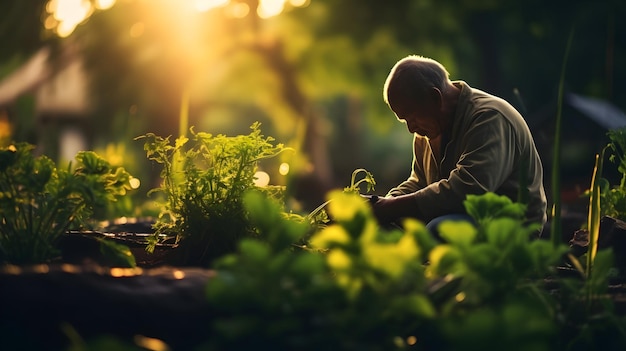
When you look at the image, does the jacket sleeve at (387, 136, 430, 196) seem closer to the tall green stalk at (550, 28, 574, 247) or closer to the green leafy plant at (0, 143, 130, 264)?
the tall green stalk at (550, 28, 574, 247)

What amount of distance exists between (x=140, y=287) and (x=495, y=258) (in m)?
0.97

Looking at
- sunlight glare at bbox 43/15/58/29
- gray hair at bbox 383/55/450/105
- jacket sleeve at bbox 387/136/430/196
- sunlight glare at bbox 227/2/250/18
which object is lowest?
jacket sleeve at bbox 387/136/430/196

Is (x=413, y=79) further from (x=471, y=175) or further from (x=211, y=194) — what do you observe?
(x=211, y=194)

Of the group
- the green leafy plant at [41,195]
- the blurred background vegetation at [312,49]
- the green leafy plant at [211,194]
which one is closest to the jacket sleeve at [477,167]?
the green leafy plant at [211,194]

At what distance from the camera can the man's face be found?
4.13 meters

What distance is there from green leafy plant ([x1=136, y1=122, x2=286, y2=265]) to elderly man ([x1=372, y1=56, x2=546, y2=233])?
82cm

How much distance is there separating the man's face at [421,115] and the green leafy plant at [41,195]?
1513 mm

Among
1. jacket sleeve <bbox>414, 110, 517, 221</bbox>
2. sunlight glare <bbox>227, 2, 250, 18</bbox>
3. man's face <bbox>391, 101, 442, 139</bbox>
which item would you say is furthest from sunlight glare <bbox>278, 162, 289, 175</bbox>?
sunlight glare <bbox>227, 2, 250, 18</bbox>

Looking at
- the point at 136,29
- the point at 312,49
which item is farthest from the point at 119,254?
the point at 312,49

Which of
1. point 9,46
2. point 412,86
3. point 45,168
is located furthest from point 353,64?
point 45,168

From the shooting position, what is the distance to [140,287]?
2.45 meters

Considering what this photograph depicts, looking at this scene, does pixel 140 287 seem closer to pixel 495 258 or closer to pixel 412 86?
pixel 495 258

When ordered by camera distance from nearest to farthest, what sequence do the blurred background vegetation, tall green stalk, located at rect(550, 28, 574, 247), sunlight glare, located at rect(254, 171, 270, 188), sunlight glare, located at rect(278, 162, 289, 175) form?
tall green stalk, located at rect(550, 28, 574, 247) < sunlight glare, located at rect(254, 171, 270, 188) < sunlight glare, located at rect(278, 162, 289, 175) < the blurred background vegetation

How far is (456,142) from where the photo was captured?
13.8ft
